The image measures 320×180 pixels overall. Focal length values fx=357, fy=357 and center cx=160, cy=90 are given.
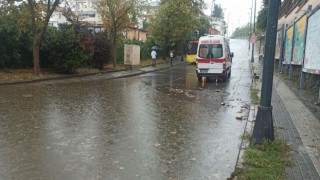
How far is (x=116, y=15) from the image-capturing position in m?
29.0

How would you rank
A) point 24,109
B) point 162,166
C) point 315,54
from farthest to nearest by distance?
point 315,54, point 24,109, point 162,166

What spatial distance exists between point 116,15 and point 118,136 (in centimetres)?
2249

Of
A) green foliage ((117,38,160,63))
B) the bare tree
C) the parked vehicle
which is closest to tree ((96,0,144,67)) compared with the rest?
the bare tree

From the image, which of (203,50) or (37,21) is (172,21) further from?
(37,21)

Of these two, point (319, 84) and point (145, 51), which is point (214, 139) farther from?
point (145, 51)

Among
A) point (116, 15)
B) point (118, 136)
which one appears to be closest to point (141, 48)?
point (116, 15)

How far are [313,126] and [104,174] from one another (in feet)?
18.4

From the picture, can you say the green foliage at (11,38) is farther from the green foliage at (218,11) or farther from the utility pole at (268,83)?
the green foliage at (218,11)

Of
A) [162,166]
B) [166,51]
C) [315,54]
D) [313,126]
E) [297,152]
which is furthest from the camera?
[166,51]

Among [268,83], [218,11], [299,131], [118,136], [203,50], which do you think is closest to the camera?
[268,83]


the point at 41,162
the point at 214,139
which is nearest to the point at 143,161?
the point at 41,162

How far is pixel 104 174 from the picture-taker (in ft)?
18.0

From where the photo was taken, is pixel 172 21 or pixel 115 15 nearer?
pixel 115 15

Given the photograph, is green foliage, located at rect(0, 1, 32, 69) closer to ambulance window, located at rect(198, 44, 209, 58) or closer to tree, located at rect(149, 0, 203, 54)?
ambulance window, located at rect(198, 44, 209, 58)
